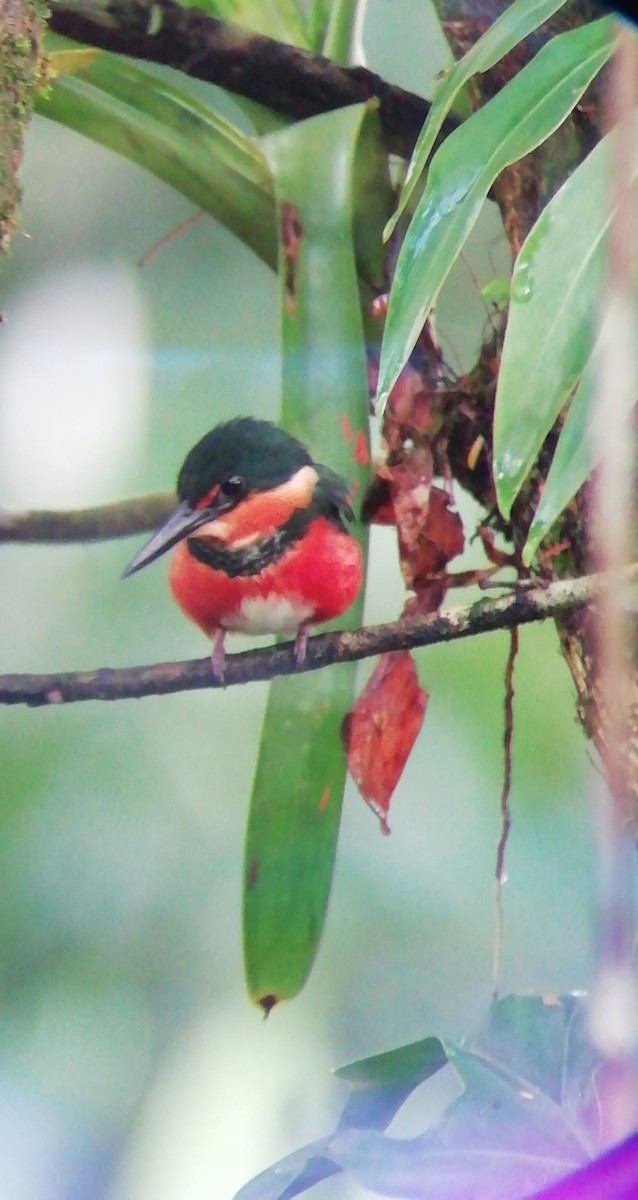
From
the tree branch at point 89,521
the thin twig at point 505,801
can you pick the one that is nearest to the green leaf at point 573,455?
the thin twig at point 505,801

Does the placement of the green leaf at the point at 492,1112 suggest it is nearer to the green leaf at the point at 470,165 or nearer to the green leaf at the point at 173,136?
the green leaf at the point at 470,165

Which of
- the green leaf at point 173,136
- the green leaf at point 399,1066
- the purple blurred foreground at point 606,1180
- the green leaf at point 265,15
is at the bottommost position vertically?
the purple blurred foreground at point 606,1180

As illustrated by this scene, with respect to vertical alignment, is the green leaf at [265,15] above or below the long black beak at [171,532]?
above

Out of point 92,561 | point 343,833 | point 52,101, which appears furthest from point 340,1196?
point 52,101

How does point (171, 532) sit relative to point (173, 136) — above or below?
below

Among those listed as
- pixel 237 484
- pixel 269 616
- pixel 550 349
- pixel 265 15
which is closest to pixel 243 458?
pixel 237 484

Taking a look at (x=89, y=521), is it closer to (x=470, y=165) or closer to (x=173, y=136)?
(x=173, y=136)
